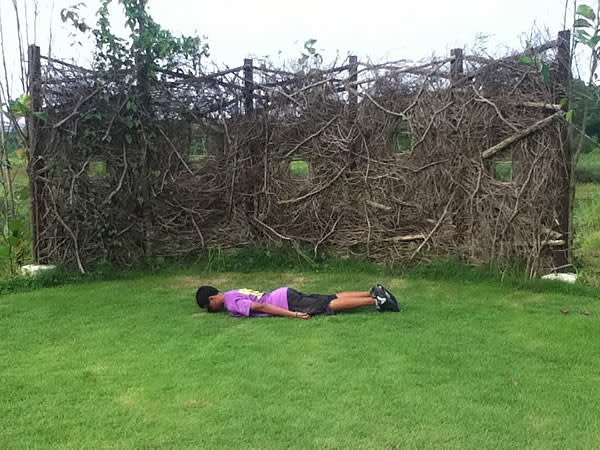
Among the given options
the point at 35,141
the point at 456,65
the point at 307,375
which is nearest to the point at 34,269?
the point at 35,141

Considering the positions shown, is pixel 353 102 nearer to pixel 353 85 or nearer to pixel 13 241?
pixel 353 85

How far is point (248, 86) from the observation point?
8531 millimetres

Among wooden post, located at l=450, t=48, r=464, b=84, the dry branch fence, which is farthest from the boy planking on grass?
wooden post, located at l=450, t=48, r=464, b=84

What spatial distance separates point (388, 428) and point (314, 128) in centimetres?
548

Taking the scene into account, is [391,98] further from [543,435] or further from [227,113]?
[543,435]

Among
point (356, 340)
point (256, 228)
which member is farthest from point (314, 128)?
point (356, 340)

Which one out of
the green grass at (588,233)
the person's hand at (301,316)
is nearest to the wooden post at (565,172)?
the green grass at (588,233)

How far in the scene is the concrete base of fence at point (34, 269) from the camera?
307 inches

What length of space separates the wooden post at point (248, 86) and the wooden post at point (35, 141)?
2.73 metres

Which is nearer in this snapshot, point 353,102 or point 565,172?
point 565,172

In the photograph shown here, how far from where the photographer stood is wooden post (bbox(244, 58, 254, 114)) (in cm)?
848

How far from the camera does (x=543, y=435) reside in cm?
328

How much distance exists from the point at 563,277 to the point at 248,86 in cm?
488

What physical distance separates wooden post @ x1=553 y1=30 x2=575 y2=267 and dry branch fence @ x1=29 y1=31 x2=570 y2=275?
0.9 inches
